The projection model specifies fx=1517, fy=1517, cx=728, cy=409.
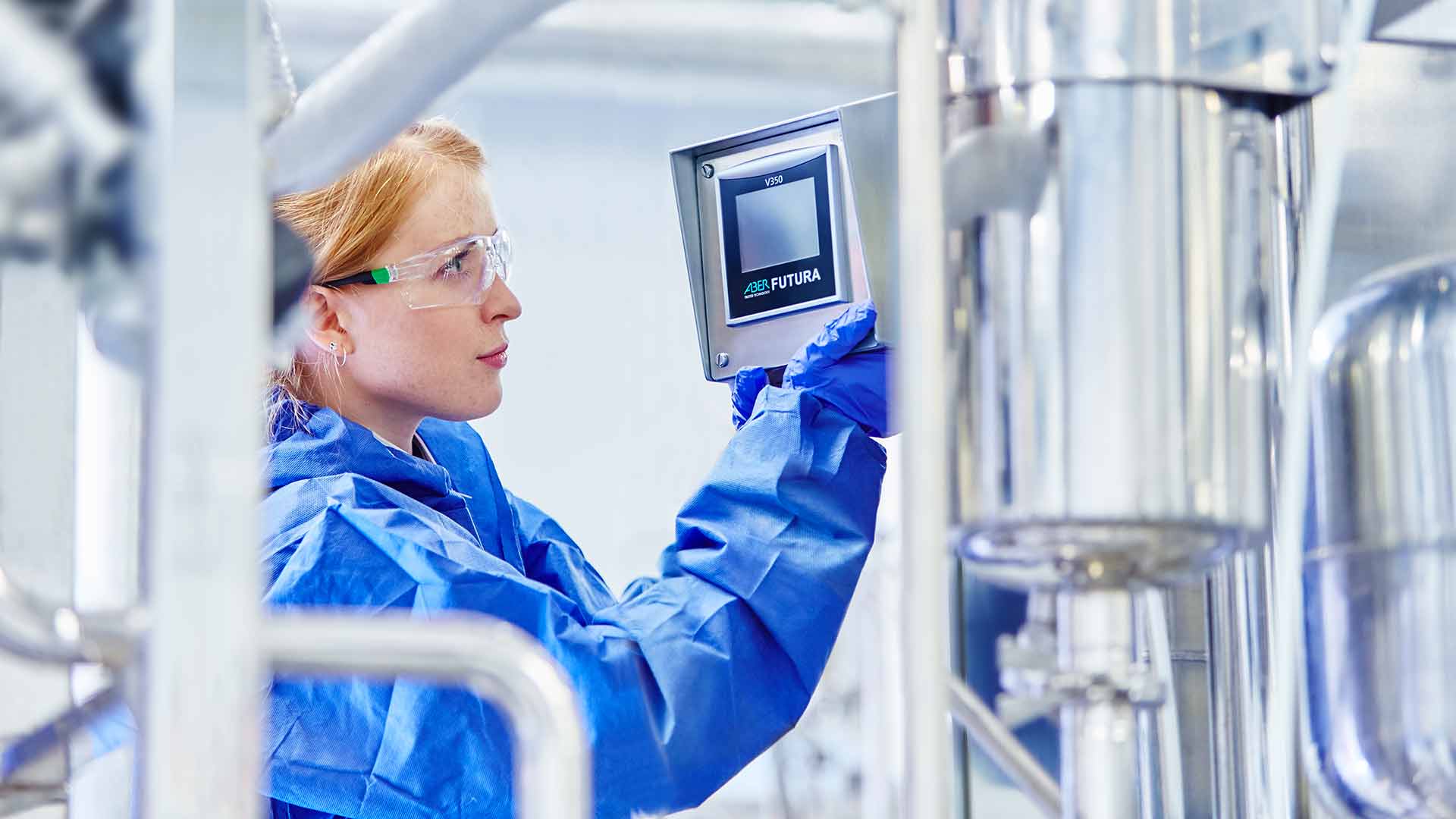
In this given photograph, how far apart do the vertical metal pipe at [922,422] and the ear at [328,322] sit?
0.94 metres

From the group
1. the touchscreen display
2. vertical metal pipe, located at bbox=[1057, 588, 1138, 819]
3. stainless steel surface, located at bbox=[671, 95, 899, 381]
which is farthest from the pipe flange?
the touchscreen display

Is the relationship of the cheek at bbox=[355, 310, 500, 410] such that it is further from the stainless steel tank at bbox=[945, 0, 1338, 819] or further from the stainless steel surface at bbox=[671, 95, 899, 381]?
the stainless steel tank at bbox=[945, 0, 1338, 819]

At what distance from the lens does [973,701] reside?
1.53 feet

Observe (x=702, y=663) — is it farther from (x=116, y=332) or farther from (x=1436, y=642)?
(x=116, y=332)

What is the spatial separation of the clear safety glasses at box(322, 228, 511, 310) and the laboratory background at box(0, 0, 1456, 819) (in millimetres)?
599

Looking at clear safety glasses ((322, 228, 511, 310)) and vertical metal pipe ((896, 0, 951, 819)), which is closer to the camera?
vertical metal pipe ((896, 0, 951, 819))

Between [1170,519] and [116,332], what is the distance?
0.27m

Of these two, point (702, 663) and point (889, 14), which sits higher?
point (889, 14)

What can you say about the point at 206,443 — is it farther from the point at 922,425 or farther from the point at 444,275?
the point at 444,275

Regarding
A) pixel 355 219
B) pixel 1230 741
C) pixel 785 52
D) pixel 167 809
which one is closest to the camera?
pixel 167 809

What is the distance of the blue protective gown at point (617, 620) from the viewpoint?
0.98m

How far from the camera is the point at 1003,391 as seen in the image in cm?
42

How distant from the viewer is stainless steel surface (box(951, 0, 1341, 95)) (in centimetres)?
43

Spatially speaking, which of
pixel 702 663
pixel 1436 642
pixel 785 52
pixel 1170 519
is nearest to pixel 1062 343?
pixel 1170 519
